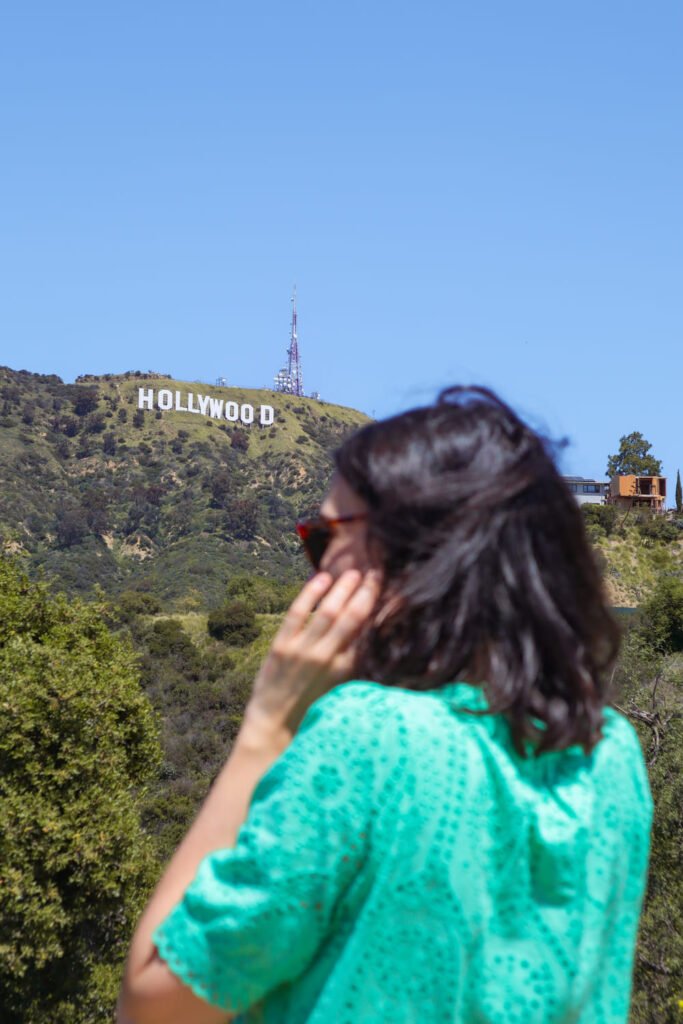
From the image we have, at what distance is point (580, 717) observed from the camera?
135 centimetres

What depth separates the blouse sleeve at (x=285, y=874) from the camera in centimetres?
124

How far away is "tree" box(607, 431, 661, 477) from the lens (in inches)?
2682

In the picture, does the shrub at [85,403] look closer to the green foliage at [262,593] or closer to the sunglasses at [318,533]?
the green foliage at [262,593]

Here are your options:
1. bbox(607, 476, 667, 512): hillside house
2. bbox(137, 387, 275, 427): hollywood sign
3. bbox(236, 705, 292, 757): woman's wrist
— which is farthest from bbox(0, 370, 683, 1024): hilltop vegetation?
bbox(607, 476, 667, 512): hillside house

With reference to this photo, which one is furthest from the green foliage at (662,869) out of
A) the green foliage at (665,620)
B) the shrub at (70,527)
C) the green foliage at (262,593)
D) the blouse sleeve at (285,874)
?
the shrub at (70,527)

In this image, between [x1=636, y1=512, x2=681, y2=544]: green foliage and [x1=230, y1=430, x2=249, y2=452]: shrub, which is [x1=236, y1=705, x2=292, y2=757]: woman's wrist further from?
[x1=230, y1=430, x2=249, y2=452]: shrub

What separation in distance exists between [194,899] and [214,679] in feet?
125

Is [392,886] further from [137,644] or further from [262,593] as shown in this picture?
[262,593]

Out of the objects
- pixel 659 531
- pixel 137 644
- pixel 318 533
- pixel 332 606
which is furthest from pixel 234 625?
pixel 332 606

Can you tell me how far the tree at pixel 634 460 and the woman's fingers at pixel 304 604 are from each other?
68.8m

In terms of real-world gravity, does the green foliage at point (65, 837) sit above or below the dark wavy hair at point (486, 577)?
below

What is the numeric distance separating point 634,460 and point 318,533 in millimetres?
69152

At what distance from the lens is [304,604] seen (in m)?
1.43

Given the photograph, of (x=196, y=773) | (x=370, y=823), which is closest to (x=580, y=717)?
(x=370, y=823)
